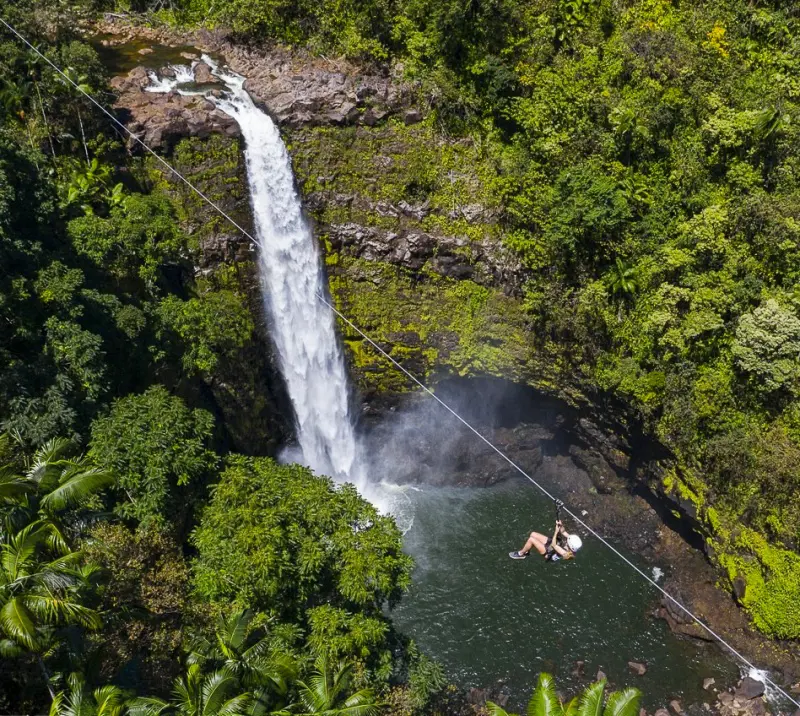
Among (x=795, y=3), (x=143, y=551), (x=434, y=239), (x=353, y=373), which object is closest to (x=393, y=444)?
(x=353, y=373)

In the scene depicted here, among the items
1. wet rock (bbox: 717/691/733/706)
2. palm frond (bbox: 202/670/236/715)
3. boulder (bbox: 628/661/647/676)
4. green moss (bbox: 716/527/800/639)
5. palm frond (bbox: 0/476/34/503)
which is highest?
palm frond (bbox: 0/476/34/503)

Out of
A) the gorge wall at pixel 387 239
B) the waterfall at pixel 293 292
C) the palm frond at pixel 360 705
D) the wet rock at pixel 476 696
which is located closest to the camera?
the palm frond at pixel 360 705

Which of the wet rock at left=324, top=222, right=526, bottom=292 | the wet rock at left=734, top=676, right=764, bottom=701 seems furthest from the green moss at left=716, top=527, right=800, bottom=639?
the wet rock at left=324, top=222, right=526, bottom=292

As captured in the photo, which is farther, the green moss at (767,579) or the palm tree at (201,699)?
the green moss at (767,579)

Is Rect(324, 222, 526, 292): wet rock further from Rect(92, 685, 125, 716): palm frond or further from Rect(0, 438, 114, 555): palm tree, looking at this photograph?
Rect(92, 685, 125, 716): palm frond

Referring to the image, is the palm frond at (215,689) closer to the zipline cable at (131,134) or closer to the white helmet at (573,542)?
the white helmet at (573,542)

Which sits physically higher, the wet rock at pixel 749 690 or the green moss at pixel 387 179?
the green moss at pixel 387 179

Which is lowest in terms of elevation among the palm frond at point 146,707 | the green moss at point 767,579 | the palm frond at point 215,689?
the green moss at point 767,579

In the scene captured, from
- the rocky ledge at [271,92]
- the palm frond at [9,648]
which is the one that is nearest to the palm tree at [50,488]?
the palm frond at [9,648]
